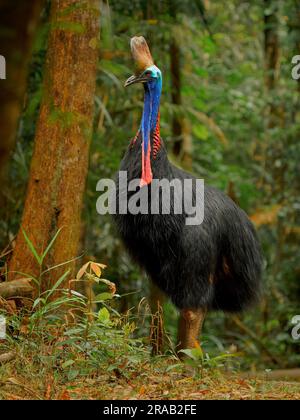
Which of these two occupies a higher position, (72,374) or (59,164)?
(59,164)

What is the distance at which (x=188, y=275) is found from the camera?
4723 mm

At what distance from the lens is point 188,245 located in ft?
15.4

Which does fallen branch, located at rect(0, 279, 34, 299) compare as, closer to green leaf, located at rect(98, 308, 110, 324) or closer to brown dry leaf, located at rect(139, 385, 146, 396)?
green leaf, located at rect(98, 308, 110, 324)

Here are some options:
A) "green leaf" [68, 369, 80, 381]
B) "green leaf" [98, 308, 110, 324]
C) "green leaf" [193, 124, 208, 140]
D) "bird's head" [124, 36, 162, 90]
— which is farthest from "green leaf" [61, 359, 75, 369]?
"green leaf" [193, 124, 208, 140]

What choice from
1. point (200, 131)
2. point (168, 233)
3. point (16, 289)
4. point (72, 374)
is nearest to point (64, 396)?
point (72, 374)

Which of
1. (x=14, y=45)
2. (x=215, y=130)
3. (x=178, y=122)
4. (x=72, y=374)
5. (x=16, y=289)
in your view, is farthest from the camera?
(x=215, y=130)

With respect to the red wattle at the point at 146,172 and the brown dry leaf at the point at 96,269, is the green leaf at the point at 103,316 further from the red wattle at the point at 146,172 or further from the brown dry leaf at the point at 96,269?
the red wattle at the point at 146,172

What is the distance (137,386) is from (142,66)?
1.92 metres

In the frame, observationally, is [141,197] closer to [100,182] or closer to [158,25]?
[100,182]

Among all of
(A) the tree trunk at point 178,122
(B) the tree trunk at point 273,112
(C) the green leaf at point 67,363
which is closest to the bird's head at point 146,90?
(C) the green leaf at point 67,363

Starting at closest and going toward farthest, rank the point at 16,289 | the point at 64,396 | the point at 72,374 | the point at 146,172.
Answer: the point at 64,396, the point at 72,374, the point at 16,289, the point at 146,172

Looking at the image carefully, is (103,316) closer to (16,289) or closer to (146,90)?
(16,289)

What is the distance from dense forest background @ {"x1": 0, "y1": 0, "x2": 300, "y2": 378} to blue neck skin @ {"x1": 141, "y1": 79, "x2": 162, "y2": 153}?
1.18 m

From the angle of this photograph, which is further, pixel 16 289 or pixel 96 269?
pixel 16 289
